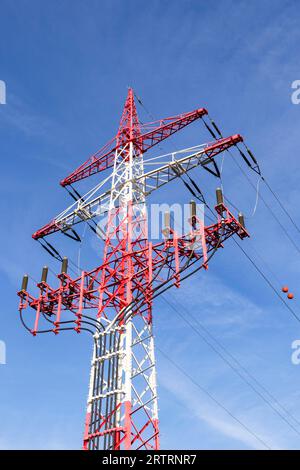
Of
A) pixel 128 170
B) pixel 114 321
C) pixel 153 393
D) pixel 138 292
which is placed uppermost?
pixel 128 170

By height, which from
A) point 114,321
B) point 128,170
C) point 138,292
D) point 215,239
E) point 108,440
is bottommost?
point 108,440

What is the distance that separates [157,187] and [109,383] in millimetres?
13945

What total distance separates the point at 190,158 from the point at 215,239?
677cm

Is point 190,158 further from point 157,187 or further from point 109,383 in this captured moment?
point 109,383

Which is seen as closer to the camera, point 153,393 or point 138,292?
point 153,393
